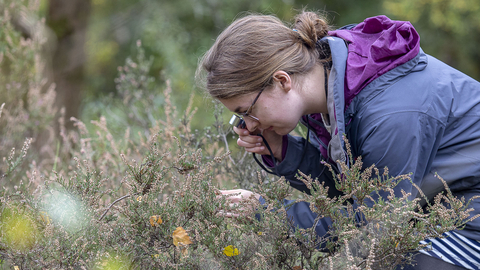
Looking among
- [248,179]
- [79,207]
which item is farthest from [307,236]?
[248,179]

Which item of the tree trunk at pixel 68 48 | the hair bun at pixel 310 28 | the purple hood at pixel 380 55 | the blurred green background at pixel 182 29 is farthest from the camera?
the blurred green background at pixel 182 29

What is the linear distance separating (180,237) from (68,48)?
221 inches

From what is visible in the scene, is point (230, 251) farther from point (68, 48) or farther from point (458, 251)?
point (68, 48)

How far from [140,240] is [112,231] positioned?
4.8 inches

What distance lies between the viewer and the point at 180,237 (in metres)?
1.61

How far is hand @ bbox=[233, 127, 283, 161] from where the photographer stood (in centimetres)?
232

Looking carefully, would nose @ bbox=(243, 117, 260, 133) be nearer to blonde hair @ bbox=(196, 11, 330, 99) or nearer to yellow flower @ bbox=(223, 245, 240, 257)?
blonde hair @ bbox=(196, 11, 330, 99)

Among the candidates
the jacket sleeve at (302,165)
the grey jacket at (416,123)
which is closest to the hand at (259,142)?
the jacket sleeve at (302,165)

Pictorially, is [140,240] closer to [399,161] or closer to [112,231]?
[112,231]

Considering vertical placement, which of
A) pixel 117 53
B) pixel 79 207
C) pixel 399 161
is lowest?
pixel 117 53

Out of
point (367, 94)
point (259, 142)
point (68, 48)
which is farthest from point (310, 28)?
point (68, 48)

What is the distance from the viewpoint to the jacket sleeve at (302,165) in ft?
7.72

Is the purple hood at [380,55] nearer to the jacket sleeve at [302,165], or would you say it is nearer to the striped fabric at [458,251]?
the jacket sleeve at [302,165]

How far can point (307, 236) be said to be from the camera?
1.68 meters
